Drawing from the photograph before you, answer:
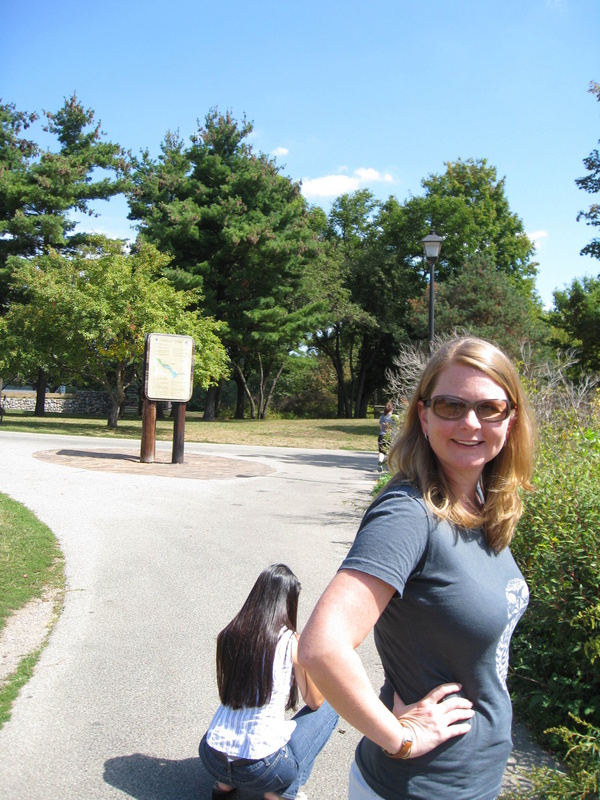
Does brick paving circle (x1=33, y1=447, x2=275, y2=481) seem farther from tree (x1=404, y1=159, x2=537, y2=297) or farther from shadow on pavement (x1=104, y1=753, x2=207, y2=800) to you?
tree (x1=404, y1=159, x2=537, y2=297)

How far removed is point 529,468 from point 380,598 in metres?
0.73

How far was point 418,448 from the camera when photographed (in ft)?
5.89

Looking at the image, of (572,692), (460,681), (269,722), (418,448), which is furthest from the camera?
(572,692)

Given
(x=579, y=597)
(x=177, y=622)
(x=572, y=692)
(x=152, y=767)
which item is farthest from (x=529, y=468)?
(x=177, y=622)

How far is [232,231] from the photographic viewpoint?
30297 mm

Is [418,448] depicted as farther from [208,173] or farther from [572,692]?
[208,173]

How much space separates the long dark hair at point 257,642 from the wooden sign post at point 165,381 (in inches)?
478

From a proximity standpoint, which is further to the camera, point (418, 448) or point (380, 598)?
point (418, 448)

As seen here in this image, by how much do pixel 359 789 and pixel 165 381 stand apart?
14.1 m

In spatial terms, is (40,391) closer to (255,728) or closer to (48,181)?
Result: (48,181)

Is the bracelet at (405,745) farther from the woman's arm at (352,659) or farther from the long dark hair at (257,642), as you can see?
the long dark hair at (257,642)

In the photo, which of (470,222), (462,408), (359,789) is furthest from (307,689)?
(470,222)

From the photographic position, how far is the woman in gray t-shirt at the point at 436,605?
149cm

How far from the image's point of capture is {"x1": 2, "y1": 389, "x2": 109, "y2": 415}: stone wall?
4494 centimetres
